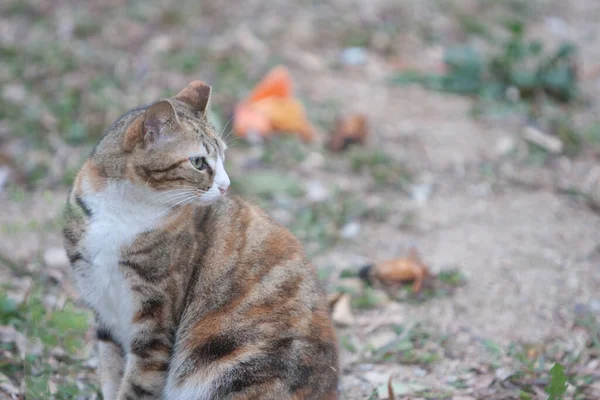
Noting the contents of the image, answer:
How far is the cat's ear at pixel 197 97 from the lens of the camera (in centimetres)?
348

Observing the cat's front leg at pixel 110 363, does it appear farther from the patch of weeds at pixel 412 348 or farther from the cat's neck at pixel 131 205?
the patch of weeds at pixel 412 348

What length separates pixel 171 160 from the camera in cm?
314

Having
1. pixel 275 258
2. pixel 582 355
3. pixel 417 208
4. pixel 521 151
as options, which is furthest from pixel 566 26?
pixel 275 258

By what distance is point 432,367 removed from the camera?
402 cm

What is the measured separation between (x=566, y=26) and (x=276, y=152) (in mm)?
4561

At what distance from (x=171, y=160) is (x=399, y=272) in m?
2.00

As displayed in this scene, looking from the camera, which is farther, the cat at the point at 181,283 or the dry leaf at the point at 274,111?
the dry leaf at the point at 274,111

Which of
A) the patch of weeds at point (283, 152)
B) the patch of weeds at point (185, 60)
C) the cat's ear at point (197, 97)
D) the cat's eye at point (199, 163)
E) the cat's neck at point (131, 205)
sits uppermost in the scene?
the cat's ear at point (197, 97)

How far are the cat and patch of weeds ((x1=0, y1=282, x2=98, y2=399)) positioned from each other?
312mm

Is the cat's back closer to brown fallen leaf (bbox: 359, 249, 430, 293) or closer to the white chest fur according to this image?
the white chest fur

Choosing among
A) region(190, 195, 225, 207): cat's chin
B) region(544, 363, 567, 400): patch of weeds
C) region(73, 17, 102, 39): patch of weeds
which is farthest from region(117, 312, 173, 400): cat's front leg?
region(73, 17, 102, 39): patch of weeds

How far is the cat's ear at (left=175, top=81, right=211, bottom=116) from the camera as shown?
3.48 metres

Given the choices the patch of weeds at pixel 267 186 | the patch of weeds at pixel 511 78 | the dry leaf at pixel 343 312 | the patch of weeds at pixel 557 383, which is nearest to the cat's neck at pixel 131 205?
the dry leaf at pixel 343 312

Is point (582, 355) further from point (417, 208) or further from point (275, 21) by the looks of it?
point (275, 21)
